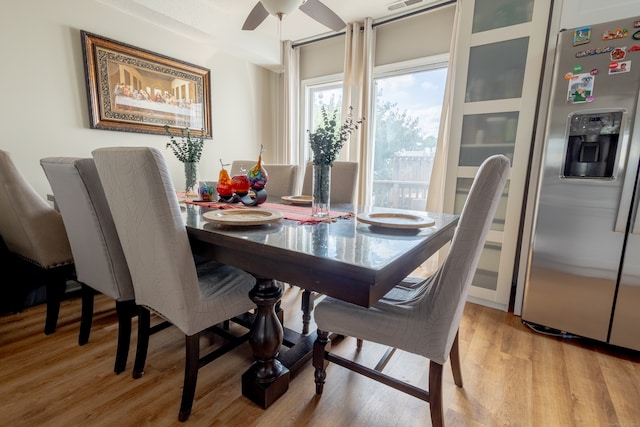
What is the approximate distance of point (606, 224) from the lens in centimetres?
171

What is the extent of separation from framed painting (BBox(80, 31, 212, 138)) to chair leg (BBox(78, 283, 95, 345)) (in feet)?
5.16

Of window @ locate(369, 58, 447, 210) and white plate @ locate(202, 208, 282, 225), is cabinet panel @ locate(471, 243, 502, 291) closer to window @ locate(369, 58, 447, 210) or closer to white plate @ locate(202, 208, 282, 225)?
window @ locate(369, 58, 447, 210)

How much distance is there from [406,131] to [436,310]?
2.63 meters

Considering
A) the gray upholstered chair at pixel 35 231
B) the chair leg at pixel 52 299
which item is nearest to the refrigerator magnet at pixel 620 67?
the gray upholstered chair at pixel 35 231

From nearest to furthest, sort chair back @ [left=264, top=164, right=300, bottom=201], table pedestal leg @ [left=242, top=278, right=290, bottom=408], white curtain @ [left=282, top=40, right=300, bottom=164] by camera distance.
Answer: table pedestal leg @ [left=242, top=278, right=290, bottom=408]
chair back @ [left=264, top=164, right=300, bottom=201]
white curtain @ [left=282, top=40, right=300, bottom=164]

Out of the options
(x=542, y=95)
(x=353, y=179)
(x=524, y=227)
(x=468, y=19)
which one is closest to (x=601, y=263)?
(x=524, y=227)

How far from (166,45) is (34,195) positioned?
1939 millimetres

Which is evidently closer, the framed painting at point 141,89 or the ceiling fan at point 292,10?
the ceiling fan at point 292,10

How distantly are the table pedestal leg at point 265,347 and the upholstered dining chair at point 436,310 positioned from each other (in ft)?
0.69

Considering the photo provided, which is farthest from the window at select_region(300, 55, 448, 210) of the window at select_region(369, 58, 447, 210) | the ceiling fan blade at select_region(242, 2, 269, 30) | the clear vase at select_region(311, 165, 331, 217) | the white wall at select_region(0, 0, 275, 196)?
the white wall at select_region(0, 0, 275, 196)

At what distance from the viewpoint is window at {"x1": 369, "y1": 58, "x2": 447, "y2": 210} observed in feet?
10.1

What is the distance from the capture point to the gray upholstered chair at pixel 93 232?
131 centimetres

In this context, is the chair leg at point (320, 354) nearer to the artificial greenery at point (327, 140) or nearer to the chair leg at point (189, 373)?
the chair leg at point (189, 373)

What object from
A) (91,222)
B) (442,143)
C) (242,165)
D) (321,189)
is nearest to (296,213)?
(321,189)
